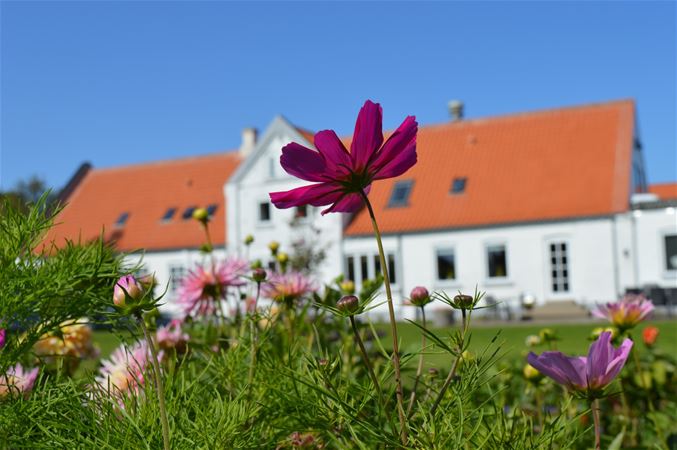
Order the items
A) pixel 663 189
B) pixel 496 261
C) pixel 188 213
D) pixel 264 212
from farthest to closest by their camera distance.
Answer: pixel 663 189 → pixel 188 213 → pixel 264 212 → pixel 496 261

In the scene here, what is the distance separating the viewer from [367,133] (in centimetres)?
86

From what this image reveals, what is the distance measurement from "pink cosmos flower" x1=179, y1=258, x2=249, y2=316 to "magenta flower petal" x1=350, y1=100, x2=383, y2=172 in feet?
3.46

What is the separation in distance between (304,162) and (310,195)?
0.05m

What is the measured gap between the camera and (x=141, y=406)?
41.0 inches

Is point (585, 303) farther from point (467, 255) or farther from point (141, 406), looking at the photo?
point (141, 406)

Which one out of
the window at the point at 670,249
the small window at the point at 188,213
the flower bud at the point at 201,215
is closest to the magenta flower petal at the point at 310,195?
the flower bud at the point at 201,215

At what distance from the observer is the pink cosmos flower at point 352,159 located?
0.86m

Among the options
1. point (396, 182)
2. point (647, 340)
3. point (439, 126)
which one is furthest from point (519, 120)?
point (647, 340)

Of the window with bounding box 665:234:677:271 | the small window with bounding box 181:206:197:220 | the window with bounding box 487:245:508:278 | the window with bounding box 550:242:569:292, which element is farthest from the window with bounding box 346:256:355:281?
the window with bounding box 665:234:677:271

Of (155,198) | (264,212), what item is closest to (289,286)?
(264,212)

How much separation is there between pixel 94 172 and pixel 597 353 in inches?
1399

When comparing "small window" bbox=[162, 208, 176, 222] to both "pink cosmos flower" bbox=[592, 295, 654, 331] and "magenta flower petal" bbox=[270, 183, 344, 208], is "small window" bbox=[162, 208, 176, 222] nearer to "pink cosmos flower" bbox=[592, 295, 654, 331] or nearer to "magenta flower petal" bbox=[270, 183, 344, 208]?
"pink cosmos flower" bbox=[592, 295, 654, 331]

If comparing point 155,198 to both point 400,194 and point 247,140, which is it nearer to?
point 247,140

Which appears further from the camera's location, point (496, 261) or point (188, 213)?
point (188, 213)
